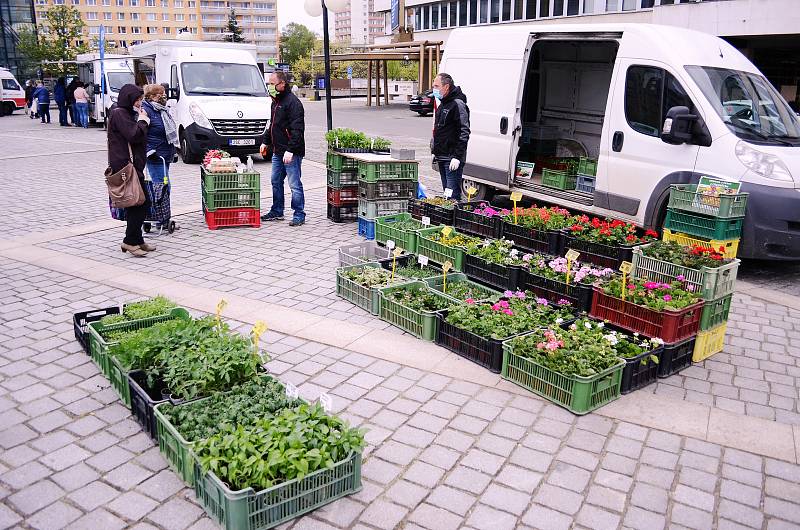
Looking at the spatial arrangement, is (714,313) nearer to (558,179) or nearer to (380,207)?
(380,207)

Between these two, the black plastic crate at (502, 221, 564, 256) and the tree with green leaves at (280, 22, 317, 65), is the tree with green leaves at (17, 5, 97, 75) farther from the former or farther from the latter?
the tree with green leaves at (280, 22, 317, 65)

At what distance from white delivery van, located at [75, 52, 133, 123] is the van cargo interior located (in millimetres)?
17809

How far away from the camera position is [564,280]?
629cm

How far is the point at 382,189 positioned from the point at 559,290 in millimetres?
4032

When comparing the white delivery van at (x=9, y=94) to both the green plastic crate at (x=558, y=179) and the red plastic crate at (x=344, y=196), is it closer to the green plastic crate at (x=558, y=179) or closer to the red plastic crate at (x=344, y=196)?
the red plastic crate at (x=344, y=196)

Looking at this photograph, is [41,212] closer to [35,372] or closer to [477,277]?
[35,372]

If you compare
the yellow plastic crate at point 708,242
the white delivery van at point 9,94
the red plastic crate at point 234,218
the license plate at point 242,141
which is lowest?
the red plastic crate at point 234,218

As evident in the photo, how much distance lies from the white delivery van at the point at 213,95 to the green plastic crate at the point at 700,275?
11.7 metres

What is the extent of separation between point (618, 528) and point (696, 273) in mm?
2892

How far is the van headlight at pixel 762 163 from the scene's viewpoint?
296 inches

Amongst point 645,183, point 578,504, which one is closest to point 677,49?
point 645,183

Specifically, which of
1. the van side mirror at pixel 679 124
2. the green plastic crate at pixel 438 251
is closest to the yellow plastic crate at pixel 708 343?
the green plastic crate at pixel 438 251

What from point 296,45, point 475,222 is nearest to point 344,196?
point 475,222

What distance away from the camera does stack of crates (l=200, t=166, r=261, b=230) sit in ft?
32.0
